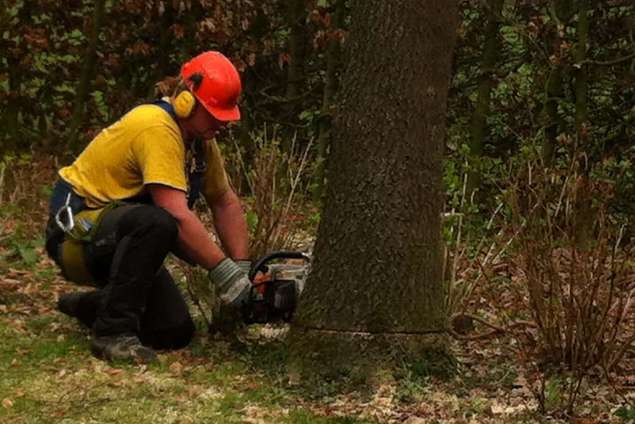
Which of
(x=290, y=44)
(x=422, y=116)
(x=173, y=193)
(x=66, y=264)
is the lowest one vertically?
(x=66, y=264)

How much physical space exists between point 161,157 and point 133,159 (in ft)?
0.70

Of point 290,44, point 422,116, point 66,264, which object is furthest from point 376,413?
point 290,44

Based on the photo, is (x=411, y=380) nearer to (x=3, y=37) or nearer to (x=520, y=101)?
(x=520, y=101)

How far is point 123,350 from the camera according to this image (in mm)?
4988

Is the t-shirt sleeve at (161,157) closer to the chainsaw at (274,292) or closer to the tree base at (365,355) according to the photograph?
the chainsaw at (274,292)

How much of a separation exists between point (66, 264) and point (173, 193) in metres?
0.75

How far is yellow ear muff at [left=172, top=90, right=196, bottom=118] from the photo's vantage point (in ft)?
16.6

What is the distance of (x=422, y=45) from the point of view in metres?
4.57

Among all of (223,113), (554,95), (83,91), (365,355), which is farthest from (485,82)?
(365,355)

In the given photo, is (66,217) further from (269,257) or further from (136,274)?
(269,257)

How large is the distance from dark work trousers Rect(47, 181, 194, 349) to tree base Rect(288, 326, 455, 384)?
77 cm

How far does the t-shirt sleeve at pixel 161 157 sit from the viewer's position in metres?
4.94

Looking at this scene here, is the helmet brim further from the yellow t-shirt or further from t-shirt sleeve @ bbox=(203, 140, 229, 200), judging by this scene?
t-shirt sleeve @ bbox=(203, 140, 229, 200)

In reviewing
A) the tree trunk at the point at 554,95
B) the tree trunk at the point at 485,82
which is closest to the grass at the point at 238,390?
the tree trunk at the point at 554,95
